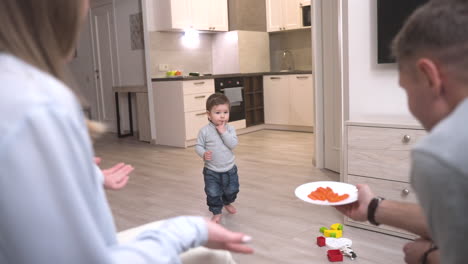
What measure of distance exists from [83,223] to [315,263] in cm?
182

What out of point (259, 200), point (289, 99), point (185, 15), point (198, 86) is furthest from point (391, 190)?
point (185, 15)

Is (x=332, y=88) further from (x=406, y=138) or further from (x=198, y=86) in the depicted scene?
(x=198, y=86)

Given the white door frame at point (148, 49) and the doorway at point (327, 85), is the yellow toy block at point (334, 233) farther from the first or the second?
the white door frame at point (148, 49)

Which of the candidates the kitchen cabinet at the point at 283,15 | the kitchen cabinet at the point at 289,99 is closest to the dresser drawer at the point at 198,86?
the kitchen cabinet at the point at 289,99

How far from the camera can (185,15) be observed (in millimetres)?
5934

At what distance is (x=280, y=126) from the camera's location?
6719 millimetres

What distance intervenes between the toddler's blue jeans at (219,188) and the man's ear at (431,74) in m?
2.17

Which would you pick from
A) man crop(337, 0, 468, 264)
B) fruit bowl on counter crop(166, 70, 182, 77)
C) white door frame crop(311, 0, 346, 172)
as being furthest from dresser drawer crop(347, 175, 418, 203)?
fruit bowl on counter crop(166, 70, 182, 77)

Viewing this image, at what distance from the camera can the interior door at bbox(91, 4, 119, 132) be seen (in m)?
6.88

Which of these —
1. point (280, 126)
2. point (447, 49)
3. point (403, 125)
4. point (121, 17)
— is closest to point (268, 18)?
point (280, 126)

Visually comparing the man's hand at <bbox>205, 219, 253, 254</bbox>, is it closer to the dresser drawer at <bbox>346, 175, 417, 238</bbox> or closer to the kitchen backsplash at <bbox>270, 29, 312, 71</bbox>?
the dresser drawer at <bbox>346, 175, 417, 238</bbox>

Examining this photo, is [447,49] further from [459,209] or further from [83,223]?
[83,223]

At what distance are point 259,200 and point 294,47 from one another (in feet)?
14.0

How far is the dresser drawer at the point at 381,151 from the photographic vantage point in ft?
7.65
